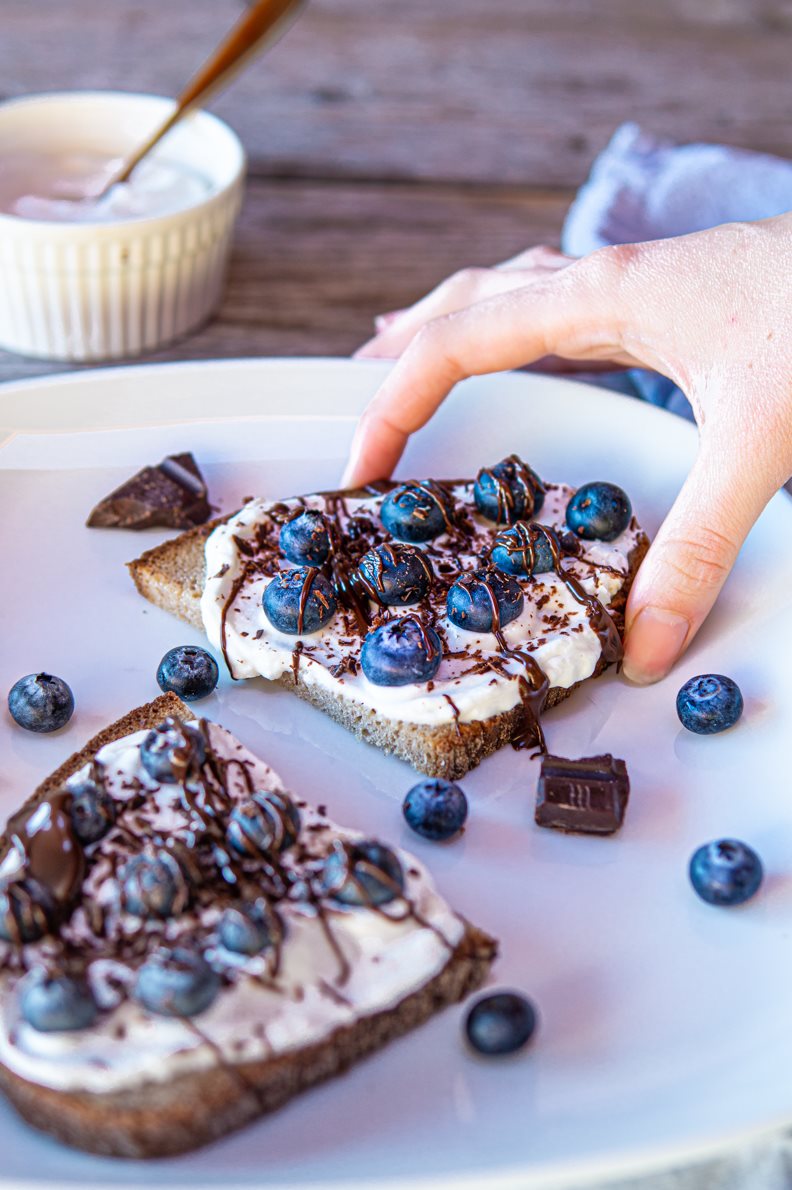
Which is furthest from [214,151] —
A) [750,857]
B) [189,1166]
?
[189,1166]

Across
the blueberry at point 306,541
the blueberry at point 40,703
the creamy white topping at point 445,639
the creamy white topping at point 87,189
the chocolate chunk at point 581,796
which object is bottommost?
the blueberry at point 40,703

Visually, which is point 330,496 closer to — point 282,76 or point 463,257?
point 463,257

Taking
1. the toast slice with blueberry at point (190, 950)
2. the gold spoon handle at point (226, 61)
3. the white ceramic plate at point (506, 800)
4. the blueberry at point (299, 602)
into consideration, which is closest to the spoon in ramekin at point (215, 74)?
the gold spoon handle at point (226, 61)

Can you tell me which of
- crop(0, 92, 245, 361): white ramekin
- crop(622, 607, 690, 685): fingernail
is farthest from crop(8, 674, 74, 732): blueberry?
crop(0, 92, 245, 361): white ramekin

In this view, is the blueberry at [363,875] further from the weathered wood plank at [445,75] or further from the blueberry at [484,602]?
the weathered wood plank at [445,75]

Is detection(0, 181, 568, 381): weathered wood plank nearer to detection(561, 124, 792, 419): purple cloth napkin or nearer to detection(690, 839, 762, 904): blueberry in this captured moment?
detection(561, 124, 792, 419): purple cloth napkin

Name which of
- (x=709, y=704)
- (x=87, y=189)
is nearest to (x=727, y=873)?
(x=709, y=704)
